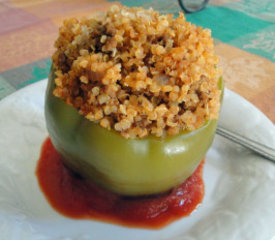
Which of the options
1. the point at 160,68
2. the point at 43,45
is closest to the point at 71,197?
the point at 160,68

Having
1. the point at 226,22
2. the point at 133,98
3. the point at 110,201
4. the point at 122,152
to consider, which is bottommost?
the point at 226,22

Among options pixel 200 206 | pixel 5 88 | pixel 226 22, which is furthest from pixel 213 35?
pixel 200 206

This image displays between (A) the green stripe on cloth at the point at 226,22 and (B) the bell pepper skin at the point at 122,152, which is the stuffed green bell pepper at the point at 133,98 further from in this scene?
(A) the green stripe on cloth at the point at 226,22

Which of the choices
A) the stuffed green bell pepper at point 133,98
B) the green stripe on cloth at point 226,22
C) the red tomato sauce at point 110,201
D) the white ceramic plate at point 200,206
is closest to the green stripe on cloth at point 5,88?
the white ceramic plate at point 200,206

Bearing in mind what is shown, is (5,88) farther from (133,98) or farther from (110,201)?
(133,98)

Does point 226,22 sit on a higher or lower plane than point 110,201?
lower

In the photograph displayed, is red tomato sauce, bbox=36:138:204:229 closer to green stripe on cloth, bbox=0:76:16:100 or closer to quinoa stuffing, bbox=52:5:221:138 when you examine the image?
quinoa stuffing, bbox=52:5:221:138

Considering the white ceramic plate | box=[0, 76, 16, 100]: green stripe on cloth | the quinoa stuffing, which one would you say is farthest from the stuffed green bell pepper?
box=[0, 76, 16, 100]: green stripe on cloth
